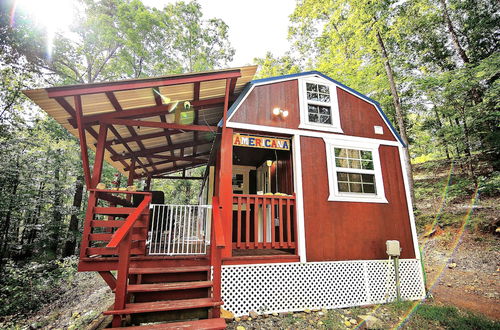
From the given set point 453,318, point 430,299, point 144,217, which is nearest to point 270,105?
point 144,217

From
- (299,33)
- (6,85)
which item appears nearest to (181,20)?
(299,33)

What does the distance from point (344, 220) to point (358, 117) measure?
266 cm

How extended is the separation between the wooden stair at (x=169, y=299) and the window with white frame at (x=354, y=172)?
10.8 ft

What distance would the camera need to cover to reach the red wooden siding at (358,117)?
5453 millimetres

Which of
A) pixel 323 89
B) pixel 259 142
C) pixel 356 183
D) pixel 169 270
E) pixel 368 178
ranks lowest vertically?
pixel 169 270

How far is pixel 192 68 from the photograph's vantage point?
15.1m

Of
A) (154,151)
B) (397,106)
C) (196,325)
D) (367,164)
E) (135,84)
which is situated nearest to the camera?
(196,325)

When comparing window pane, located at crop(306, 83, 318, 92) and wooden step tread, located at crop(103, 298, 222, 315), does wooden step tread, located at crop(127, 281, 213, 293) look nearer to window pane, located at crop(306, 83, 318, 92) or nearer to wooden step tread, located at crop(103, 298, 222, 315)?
wooden step tread, located at crop(103, 298, 222, 315)

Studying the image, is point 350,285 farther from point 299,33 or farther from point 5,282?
point 299,33

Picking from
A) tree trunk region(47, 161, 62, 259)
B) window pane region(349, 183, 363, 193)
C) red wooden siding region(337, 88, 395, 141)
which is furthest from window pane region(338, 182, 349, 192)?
tree trunk region(47, 161, 62, 259)

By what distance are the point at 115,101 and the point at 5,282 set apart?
406 inches

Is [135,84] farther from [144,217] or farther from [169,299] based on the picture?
[169,299]

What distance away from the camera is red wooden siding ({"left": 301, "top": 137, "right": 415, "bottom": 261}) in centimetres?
462

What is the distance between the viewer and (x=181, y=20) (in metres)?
14.7
